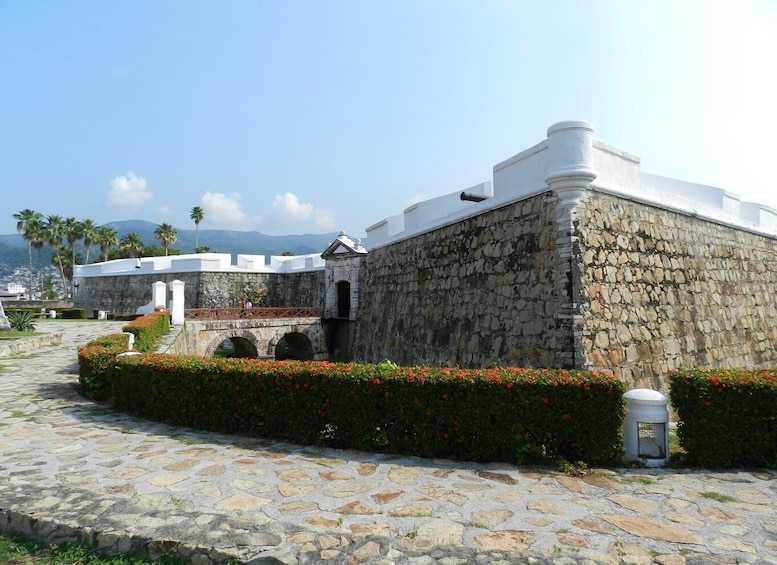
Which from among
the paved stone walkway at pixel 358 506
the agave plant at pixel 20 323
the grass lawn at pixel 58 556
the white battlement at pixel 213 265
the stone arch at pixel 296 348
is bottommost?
the stone arch at pixel 296 348

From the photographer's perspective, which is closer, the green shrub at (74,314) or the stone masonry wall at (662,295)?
the stone masonry wall at (662,295)

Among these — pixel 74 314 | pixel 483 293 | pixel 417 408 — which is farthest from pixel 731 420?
pixel 74 314

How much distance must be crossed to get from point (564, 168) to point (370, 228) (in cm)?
1316

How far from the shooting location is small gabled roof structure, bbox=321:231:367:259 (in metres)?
28.7

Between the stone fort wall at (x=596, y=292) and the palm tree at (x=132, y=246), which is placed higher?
the palm tree at (x=132, y=246)

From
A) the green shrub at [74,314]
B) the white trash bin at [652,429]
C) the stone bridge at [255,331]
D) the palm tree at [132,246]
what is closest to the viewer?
the white trash bin at [652,429]

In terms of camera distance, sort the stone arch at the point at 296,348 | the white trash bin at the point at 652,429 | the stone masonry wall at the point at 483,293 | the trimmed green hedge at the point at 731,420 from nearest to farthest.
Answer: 1. the trimmed green hedge at the point at 731,420
2. the white trash bin at the point at 652,429
3. the stone masonry wall at the point at 483,293
4. the stone arch at the point at 296,348

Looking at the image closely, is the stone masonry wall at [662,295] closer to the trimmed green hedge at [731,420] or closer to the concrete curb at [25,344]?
the trimmed green hedge at [731,420]

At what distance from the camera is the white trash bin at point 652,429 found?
224 inches

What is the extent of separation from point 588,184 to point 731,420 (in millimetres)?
4986

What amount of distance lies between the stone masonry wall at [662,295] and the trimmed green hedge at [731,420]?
3014 millimetres

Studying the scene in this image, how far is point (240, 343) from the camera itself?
2914 centimetres

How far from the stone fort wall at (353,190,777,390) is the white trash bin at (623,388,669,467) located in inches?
108

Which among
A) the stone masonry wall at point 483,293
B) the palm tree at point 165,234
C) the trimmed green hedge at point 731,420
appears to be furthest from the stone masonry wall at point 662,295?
the palm tree at point 165,234
